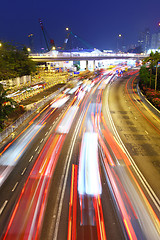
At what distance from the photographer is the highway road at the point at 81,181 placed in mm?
11609

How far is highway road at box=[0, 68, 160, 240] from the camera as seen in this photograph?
38.1 ft

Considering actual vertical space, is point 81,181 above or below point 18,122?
below

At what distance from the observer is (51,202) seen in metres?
13.7

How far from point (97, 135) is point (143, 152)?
650 cm

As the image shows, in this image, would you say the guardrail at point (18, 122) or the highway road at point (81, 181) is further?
the guardrail at point (18, 122)

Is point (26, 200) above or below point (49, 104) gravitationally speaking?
below

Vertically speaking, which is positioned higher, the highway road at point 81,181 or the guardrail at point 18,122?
the guardrail at point 18,122

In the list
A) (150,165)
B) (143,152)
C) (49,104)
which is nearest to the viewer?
(150,165)

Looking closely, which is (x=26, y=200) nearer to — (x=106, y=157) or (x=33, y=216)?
(x=33, y=216)

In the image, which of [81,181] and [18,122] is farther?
[18,122]

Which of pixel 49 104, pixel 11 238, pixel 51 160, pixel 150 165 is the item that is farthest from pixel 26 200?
pixel 49 104

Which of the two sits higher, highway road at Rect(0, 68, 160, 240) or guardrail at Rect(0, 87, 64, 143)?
guardrail at Rect(0, 87, 64, 143)

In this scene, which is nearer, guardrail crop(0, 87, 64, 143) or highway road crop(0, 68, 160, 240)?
highway road crop(0, 68, 160, 240)

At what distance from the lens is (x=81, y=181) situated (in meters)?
16.0
